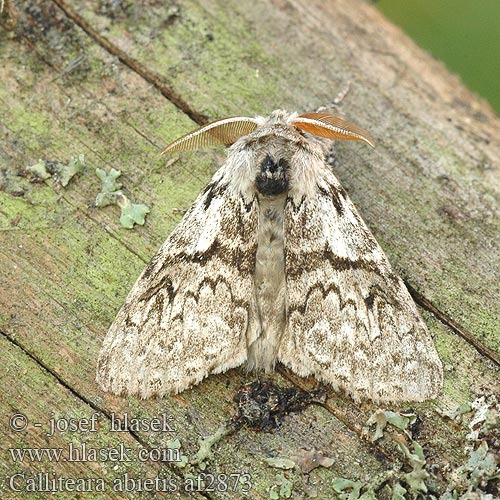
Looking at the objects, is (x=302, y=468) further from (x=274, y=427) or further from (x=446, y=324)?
(x=446, y=324)

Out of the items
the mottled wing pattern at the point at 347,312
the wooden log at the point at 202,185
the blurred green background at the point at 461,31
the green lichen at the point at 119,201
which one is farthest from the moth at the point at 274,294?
the blurred green background at the point at 461,31

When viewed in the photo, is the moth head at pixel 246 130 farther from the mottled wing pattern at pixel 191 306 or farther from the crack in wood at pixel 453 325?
the crack in wood at pixel 453 325

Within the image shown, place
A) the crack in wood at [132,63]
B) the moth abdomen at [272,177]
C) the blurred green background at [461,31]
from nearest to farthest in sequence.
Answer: the moth abdomen at [272,177] → the crack in wood at [132,63] → the blurred green background at [461,31]

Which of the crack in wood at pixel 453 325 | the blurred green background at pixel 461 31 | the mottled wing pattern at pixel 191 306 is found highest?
the blurred green background at pixel 461 31

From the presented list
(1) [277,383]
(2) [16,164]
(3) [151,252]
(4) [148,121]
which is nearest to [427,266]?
(1) [277,383]

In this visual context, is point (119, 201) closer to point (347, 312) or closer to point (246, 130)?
point (246, 130)

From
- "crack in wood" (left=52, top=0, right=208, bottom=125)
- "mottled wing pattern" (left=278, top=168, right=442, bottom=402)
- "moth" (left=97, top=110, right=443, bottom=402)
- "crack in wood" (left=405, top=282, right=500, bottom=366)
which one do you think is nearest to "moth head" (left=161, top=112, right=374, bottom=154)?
"moth" (left=97, top=110, right=443, bottom=402)

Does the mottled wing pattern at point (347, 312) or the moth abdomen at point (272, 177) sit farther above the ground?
the moth abdomen at point (272, 177)
